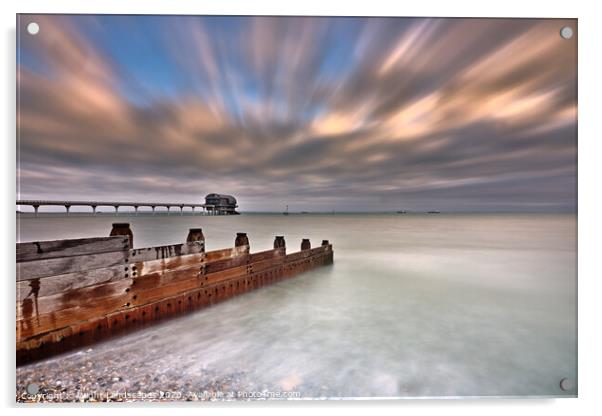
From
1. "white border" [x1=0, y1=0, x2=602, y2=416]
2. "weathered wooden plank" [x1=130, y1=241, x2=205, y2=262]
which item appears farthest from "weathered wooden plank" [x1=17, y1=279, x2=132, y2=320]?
"white border" [x1=0, y1=0, x2=602, y2=416]

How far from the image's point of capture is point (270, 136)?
3969 mm

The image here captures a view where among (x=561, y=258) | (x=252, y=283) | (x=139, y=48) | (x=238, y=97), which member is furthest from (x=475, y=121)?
(x=139, y=48)

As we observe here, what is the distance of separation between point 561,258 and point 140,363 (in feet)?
16.0

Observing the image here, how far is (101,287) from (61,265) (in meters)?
0.40

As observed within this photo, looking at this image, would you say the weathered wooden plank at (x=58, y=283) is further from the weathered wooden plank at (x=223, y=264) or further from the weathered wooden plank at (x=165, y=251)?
the weathered wooden plank at (x=223, y=264)

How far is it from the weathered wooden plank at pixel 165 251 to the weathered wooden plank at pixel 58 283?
314mm

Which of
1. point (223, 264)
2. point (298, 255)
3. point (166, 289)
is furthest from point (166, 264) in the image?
point (298, 255)

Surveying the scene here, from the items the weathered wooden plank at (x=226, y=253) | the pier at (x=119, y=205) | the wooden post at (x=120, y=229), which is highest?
the pier at (x=119, y=205)

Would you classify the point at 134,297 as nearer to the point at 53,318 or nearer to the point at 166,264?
the point at 166,264

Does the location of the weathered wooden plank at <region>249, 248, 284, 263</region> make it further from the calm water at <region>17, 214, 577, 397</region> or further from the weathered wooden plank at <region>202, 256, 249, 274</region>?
the calm water at <region>17, 214, 577, 397</region>

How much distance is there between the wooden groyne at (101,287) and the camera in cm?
229

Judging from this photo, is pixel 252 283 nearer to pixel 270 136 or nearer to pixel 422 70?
pixel 270 136
